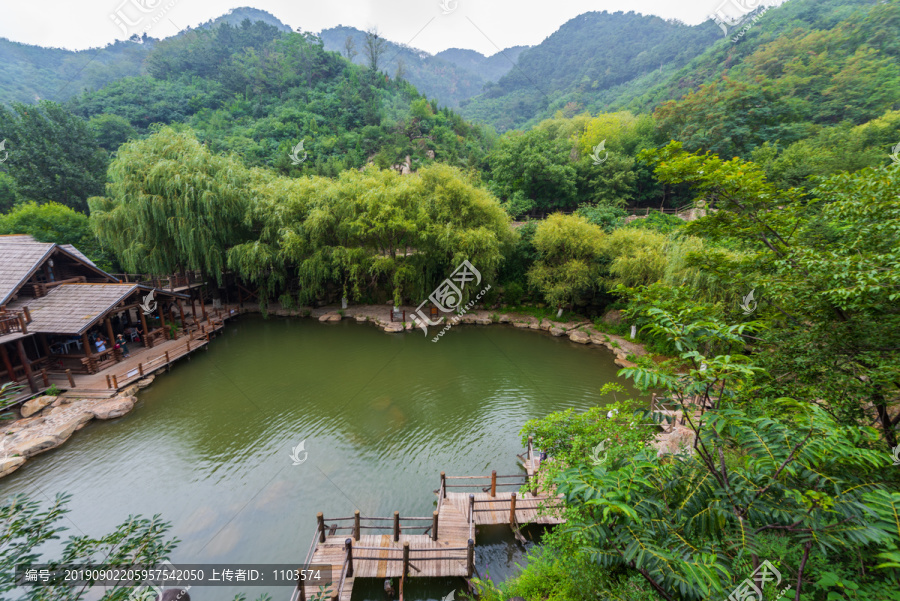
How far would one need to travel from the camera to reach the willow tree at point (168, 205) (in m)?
14.9

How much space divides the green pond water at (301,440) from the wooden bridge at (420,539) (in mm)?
405

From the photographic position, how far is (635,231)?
1561 centimetres

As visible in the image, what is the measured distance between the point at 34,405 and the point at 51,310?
3.27 metres

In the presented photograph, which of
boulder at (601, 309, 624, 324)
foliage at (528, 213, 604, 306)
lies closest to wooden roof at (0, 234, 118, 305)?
foliage at (528, 213, 604, 306)

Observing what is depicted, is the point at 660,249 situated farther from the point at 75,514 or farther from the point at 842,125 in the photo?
the point at 75,514

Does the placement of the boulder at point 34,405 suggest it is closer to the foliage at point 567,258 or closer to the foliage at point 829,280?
the foliage at point 829,280

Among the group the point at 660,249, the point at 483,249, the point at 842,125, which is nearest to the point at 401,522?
the point at 483,249

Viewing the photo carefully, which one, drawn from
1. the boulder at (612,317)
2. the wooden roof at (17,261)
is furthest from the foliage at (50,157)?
the boulder at (612,317)

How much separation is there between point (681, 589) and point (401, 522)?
6.48m

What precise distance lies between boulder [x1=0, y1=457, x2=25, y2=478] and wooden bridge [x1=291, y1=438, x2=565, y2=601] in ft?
24.9

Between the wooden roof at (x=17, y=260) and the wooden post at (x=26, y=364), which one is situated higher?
the wooden roof at (x=17, y=260)

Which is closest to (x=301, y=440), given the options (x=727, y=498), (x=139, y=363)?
(x=139, y=363)

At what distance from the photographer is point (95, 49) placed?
62.5 m

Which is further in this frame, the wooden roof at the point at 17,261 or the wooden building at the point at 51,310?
the wooden roof at the point at 17,261
